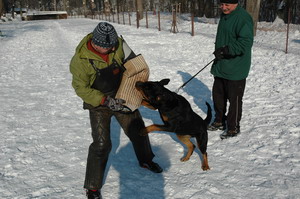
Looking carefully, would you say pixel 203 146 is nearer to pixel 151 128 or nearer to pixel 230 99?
pixel 151 128

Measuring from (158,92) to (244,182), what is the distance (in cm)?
138

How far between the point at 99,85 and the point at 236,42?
196 centimetres

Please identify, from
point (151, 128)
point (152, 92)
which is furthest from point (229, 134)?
point (152, 92)

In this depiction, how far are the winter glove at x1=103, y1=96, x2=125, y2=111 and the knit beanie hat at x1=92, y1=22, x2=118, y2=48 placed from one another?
1.66ft

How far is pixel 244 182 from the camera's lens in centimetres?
295

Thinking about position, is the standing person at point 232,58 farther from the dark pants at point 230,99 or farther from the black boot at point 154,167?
the black boot at point 154,167

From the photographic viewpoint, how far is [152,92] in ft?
9.52

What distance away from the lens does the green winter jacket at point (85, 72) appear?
237cm

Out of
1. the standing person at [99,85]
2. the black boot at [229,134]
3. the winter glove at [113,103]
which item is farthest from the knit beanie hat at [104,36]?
the black boot at [229,134]

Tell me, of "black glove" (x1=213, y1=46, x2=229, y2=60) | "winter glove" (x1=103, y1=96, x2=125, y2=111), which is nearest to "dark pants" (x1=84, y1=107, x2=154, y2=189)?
"winter glove" (x1=103, y1=96, x2=125, y2=111)

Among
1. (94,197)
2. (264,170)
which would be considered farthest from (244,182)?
(94,197)

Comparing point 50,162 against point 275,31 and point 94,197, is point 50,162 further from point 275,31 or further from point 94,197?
point 275,31

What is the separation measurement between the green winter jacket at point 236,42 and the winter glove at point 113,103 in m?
1.81

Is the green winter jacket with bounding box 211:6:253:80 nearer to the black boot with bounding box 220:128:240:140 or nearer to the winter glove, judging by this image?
the black boot with bounding box 220:128:240:140
